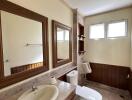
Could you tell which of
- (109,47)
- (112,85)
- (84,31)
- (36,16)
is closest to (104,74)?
(112,85)

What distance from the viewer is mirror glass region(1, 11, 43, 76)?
1062mm

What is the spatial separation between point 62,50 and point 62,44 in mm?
135

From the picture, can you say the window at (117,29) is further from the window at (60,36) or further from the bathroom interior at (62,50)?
the window at (60,36)

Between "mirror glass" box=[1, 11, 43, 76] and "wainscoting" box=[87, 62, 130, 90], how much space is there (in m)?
2.04

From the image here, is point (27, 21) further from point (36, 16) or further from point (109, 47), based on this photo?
point (109, 47)

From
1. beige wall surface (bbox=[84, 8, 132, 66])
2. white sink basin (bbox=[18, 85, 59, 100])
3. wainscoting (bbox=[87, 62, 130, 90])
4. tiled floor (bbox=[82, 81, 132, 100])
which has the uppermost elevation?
beige wall surface (bbox=[84, 8, 132, 66])

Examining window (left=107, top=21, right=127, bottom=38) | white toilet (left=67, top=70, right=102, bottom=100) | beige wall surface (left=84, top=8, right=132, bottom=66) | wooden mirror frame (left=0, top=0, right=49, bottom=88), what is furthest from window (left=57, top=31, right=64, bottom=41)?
window (left=107, top=21, right=127, bottom=38)

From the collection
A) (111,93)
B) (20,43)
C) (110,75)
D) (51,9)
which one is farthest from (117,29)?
(20,43)

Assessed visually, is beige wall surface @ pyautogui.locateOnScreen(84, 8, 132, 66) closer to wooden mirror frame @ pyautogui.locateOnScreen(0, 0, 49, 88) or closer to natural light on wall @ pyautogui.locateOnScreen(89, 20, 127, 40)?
natural light on wall @ pyautogui.locateOnScreen(89, 20, 127, 40)

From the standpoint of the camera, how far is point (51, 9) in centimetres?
169

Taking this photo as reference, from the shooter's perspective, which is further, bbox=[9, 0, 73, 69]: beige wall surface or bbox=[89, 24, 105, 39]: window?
bbox=[89, 24, 105, 39]: window

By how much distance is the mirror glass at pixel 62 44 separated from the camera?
6.36 feet

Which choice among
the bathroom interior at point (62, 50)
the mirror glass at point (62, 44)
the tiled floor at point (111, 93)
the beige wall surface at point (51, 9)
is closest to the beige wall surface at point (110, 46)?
the bathroom interior at point (62, 50)

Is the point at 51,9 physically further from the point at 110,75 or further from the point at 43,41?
the point at 110,75
